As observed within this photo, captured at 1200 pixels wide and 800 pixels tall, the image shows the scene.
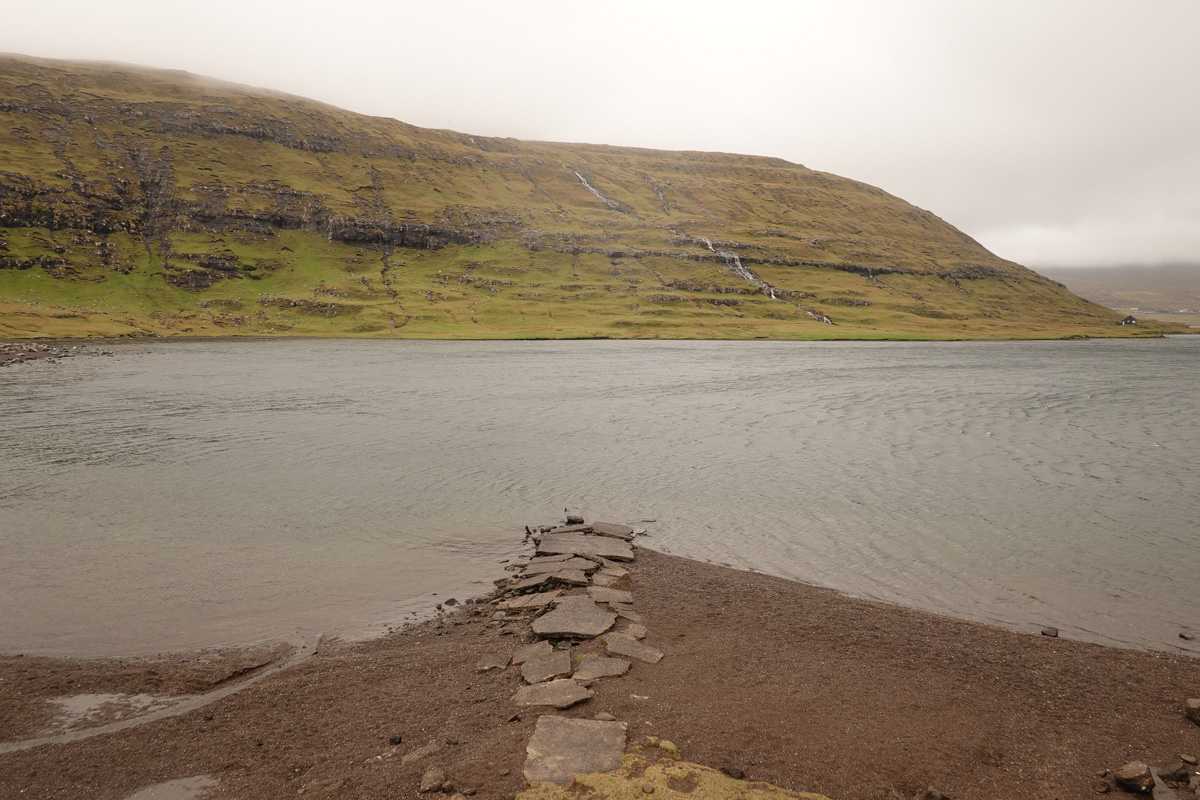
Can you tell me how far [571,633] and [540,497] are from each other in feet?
41.1

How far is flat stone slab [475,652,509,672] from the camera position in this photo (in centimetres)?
1159

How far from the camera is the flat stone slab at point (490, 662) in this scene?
11.6 m

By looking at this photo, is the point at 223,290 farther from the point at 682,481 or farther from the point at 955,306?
the point at 955,306

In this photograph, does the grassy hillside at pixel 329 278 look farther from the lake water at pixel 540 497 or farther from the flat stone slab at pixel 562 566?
the flat stone slab at pixel 562 566

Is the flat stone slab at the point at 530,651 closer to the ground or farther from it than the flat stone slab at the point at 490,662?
farther from it

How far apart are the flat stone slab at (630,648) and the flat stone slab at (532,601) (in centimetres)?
233

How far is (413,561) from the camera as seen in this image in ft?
60.0

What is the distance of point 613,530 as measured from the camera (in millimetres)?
20250

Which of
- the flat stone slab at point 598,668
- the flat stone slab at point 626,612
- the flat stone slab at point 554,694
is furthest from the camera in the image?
the flat stone slab at point 626,612

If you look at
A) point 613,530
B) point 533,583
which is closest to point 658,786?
point 533,583

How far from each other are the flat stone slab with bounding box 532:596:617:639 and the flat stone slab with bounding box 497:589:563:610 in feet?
1.13

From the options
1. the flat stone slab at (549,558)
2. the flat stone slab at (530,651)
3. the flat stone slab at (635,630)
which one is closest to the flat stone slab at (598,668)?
the flat stone slab at (530,651)

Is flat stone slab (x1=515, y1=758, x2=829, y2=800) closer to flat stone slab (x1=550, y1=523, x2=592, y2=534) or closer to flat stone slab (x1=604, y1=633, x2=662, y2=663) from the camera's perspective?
flat stone slab (x1=604, y1=633, x2=662, y2=663)

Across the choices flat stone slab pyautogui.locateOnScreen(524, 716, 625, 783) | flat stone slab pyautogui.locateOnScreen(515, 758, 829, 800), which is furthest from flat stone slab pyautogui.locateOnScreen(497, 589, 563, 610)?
flat stone slab pyautogui.locateOnScreen(515, 758, 829, 800)
